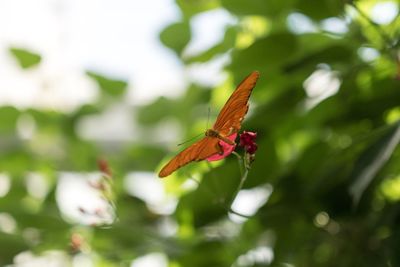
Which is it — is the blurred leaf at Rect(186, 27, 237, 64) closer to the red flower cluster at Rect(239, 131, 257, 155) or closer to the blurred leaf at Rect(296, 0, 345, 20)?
the blurred leaf at Rect(296, 0, 345, 20)

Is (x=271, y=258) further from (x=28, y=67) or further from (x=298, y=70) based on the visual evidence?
(x=28, y=67)

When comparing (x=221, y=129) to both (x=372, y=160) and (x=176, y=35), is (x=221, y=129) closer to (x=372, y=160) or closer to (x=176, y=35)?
(x=372, y=160)

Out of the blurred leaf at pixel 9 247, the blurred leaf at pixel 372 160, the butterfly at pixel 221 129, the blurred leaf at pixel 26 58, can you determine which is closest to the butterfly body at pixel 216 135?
the butterfly at pixel 221 129

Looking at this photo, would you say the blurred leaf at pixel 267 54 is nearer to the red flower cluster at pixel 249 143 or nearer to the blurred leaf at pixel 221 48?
the blurred leaf at pixel 221 48

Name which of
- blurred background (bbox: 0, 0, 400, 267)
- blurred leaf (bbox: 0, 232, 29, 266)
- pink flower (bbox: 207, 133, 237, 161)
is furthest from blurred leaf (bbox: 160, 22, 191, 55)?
pink flower (bbox: 207, 133, 237, 161)

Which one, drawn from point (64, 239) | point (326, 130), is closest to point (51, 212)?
point (64, 239)

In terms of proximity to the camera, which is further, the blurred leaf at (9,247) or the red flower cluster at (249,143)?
the blurred leaf at (9,247)
